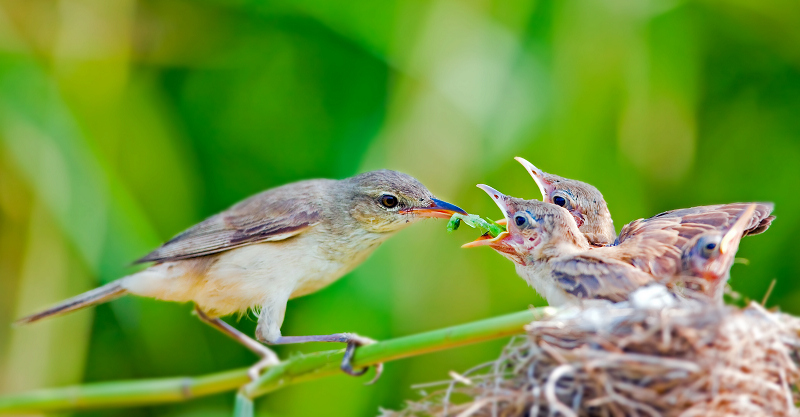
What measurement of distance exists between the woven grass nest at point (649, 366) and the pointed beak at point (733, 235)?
319 millimetres

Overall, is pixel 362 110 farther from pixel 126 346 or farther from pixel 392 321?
pixel 126 346

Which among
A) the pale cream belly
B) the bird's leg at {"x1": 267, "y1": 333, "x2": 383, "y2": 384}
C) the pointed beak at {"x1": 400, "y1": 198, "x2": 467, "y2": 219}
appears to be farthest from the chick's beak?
the pale cream belly

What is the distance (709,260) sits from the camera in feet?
8.77

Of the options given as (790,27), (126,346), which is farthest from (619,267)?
(126,346)

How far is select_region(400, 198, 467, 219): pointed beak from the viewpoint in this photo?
3.46m

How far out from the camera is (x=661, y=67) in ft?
14.3

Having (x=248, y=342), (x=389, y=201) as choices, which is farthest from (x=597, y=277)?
(x=248, y=342)

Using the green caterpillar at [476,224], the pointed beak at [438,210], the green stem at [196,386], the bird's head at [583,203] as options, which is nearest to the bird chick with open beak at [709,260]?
the bird's head at [583,203]

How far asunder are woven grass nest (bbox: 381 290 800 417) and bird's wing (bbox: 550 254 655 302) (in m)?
0.19

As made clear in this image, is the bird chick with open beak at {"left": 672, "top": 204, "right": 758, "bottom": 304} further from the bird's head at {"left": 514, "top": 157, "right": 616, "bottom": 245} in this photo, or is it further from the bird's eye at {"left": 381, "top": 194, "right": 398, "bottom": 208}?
the bird's eye at {"left": 381, "top": 194, "right": 398, "bottom": 208}

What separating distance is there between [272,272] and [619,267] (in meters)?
1.82

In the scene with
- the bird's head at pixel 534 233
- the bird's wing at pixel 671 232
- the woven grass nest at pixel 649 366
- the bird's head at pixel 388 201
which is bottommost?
the woven grass nest at pixel 649 366

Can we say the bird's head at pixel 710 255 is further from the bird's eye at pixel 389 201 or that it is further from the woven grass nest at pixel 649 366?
the bird's eye at pixel 389 201

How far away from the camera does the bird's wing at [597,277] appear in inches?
102
